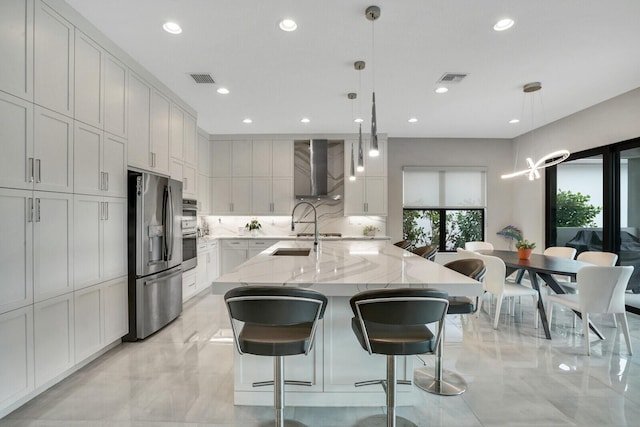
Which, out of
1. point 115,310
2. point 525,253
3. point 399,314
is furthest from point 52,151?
point 525,253

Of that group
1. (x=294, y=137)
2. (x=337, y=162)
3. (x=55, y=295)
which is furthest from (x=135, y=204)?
(x=337, y=162)

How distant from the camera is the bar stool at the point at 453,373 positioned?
2.22 metres

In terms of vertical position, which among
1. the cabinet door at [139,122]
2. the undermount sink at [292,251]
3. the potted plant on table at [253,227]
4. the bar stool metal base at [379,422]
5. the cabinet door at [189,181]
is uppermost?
the cabinet door at [139,122]

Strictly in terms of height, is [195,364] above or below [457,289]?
below

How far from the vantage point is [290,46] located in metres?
2.95

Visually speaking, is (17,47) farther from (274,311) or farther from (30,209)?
(274,311)

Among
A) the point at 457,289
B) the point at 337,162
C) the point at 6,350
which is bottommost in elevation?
the point at 6,350

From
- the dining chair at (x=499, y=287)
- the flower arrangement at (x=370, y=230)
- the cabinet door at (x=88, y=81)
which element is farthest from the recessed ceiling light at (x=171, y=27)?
the flower arrangement at (x=370, y=230)

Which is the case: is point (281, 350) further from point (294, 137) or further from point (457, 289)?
point (294, 137)

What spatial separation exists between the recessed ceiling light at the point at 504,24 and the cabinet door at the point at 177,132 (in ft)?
11.8

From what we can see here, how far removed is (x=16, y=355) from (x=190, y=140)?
10.8ft

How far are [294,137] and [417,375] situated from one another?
4.70 m

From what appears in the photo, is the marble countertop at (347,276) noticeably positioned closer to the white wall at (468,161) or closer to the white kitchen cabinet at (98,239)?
the white kitchen cabinet at (98,239)

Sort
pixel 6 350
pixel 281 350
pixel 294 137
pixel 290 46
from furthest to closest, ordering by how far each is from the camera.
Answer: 1. pixel 294 137
2. pixel 290 46
3. pixel 6 350
4. pixel 281 350
